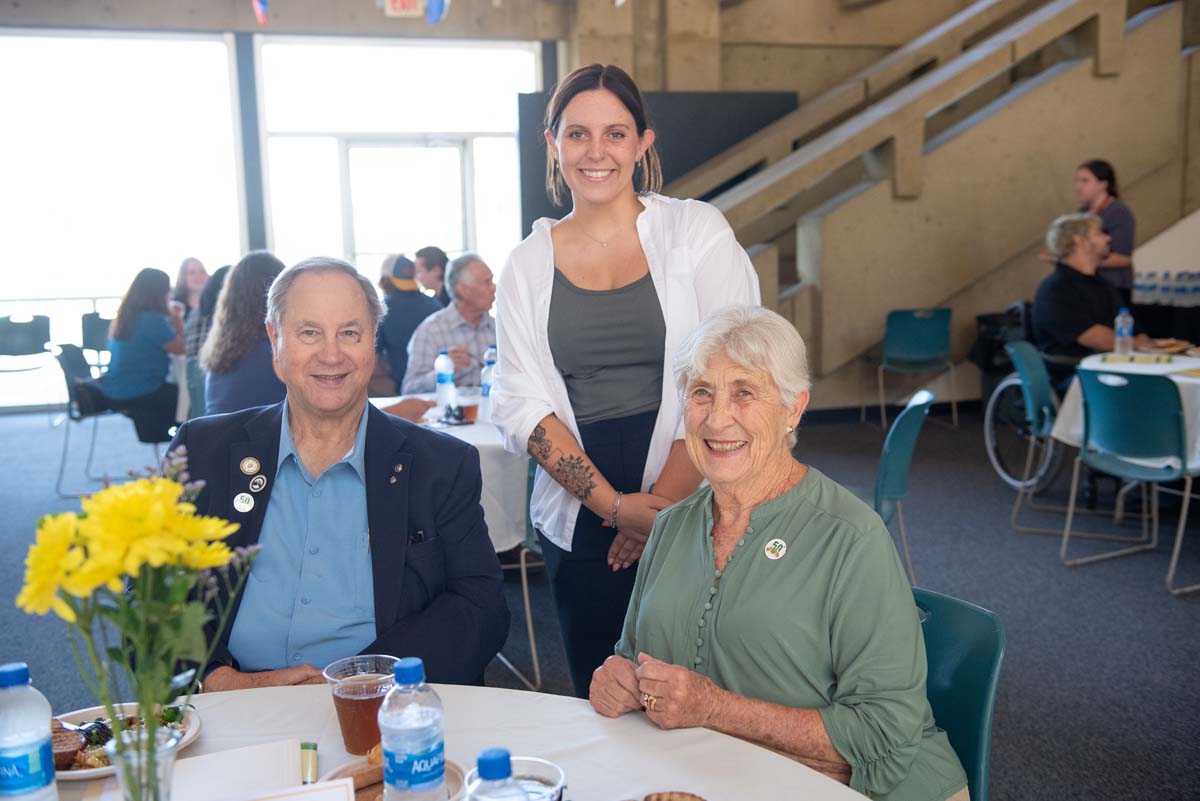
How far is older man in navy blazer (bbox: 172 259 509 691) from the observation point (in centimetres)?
188

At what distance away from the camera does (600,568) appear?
7.75ft

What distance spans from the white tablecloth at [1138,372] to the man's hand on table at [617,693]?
3.66 metres

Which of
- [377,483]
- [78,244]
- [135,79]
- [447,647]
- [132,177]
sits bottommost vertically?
[447,647]

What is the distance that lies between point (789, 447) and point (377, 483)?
77cm

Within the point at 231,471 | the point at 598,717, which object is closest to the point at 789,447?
the point at 598,717

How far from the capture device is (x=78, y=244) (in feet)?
32.9

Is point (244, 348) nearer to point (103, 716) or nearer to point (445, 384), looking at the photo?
point (445, 384)

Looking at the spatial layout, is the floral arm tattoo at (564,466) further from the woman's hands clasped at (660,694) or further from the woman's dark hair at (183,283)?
the woman's dark hair at (183,283)

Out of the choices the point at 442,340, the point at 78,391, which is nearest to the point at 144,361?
the point at 78,391

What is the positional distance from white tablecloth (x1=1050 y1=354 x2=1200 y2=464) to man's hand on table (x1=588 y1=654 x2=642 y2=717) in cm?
366

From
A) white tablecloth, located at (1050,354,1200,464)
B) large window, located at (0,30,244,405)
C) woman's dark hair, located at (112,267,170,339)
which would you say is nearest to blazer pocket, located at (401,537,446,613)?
white tablecloth, located at (1050,354,1200,464)

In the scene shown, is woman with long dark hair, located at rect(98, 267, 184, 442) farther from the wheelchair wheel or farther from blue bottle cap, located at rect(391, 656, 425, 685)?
blue bottle cap, located at rect(391, 656, 425, 685)

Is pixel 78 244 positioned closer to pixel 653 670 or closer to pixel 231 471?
pixel 231 471

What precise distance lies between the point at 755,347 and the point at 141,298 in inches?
219
